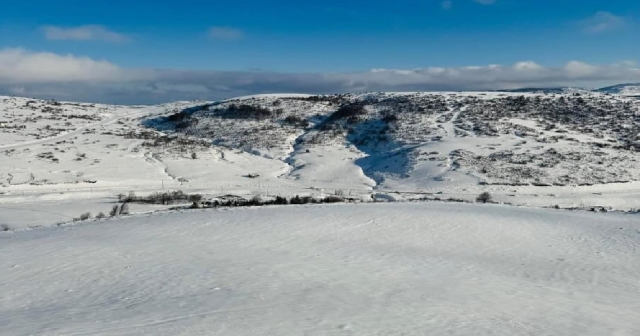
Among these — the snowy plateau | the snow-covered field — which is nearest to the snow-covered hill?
the snowy plateau

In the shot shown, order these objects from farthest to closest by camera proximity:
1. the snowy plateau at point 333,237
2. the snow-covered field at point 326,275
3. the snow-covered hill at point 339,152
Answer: the snow-covered hill at point 339,152, the snowy plateau at point 333,237, the snow-covered field at point 326,275

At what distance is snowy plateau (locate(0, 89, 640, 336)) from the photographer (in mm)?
10922

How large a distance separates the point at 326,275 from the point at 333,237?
5968 mm

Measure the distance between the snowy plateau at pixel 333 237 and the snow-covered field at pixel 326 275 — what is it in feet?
0.23

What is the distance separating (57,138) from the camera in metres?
64.6

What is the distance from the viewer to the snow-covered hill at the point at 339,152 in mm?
39656

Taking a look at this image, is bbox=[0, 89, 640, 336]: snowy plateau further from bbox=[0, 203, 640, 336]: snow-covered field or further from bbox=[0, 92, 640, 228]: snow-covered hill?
bbox=[0, 92, 640, 228]: snow-covered hill

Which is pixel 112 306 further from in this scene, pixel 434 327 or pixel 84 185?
pixel 84 185

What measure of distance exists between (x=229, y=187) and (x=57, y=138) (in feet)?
110

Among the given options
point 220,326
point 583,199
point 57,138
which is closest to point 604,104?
point 583,199

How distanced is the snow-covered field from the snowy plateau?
7 centimetres

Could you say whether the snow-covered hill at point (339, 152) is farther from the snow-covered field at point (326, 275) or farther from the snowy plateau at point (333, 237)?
the snow-covered field at point (326, 275)

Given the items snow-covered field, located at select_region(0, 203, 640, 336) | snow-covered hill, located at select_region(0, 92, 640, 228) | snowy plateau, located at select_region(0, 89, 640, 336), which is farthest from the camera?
snow-covered hill, located at select_region(0, 92, 640, 228)

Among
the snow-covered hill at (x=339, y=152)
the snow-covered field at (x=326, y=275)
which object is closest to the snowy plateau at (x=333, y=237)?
the snow-covered field at (x=326, y=275)
